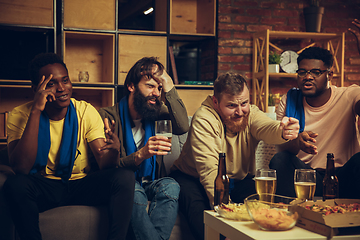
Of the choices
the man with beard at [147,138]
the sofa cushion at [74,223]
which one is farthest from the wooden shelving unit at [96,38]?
the sofa cushion at [74,223]

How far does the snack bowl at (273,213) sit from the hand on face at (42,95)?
118cm

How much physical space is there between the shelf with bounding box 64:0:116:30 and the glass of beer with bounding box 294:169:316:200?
8.32 ft

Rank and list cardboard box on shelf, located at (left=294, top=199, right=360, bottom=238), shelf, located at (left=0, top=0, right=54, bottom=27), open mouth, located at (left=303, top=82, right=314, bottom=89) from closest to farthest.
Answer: cardboard box on shelf, located at (left=294, top=199, right=360, bottom=238) < open mouth, located at (left=303, top=82, right=314, bottom=89) < shelf, located at (left=0, top=0, right=54, bottom=27)

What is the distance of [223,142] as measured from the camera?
2225mm

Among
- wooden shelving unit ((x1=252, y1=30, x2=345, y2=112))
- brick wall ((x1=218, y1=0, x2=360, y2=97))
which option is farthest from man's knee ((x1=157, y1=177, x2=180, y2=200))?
brick wall ((x1=218, y1=0, x2=360, y2=97))

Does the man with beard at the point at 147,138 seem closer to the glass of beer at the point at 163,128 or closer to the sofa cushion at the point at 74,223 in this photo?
the glass of beer at the point at 163,128

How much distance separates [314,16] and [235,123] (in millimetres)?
2270

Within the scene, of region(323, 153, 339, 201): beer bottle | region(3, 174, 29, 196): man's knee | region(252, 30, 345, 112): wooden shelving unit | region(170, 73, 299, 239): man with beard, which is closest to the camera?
region(323, 153, 339, 201): beer bottle

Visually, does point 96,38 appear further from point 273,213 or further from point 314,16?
point 273,213

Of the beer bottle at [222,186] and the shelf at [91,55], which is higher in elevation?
the shelf at [91,55]

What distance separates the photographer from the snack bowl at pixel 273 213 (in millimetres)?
1301

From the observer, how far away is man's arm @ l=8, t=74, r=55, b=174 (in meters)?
1.93

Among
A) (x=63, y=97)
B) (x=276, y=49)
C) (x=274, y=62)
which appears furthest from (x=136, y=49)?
(x=63, y=97)

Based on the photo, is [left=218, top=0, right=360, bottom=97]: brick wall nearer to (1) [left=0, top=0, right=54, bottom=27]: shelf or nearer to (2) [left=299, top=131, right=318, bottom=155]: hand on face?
(1) [left=0, top=0, right=54, bottom=27]: shelf
